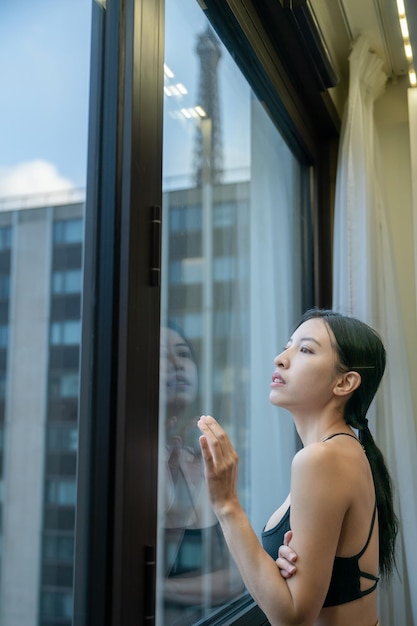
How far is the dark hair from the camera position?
1.46 metres

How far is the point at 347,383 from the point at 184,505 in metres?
0.42

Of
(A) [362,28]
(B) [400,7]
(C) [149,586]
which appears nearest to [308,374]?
(C) [149,586]

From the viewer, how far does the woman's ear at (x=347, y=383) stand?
1.43 m

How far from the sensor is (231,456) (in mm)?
1243

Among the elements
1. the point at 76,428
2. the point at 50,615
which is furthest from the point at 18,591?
the point at 76,428

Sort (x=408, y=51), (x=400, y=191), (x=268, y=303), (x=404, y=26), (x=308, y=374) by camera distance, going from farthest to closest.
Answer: (x=400, y=191) < (x=408, y=51) < (x=404, y=26) < (x=268, y=303) < (x=308, y=374)

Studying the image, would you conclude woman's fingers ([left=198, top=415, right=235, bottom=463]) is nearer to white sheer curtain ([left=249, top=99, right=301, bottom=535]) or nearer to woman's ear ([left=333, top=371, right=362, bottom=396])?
woman's ear ([left=333, top=371, right=362, bottom=396])

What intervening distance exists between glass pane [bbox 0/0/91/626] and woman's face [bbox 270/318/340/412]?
457 millimetres

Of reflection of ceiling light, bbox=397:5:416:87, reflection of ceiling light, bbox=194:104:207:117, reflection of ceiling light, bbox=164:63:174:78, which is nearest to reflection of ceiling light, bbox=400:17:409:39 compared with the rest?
reflection of ceiling light, bbox=397:5:416:87

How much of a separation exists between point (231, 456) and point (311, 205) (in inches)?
63.1

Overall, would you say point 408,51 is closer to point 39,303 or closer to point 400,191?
point 400,191

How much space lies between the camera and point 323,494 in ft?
4.07

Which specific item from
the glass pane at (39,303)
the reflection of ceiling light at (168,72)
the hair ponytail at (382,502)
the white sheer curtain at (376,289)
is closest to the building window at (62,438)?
the glass pane at (39,303)

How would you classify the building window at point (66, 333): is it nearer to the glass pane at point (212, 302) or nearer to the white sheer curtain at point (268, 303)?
the glass pane at point (212, 302)
